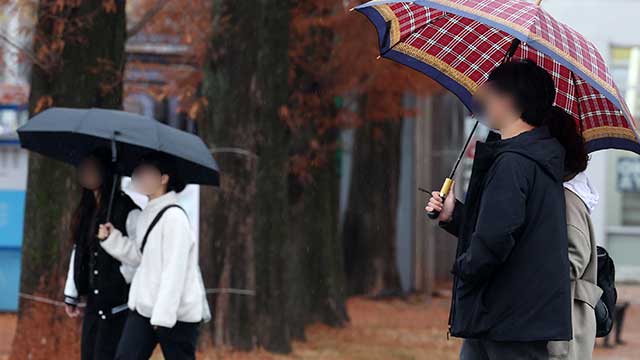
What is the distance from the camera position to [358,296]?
2117cm

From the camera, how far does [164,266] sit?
6812 millimetres

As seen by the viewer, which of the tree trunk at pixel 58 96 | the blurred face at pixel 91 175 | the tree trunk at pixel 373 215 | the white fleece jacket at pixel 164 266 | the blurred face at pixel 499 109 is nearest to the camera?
the blurred face at pixel 499 109

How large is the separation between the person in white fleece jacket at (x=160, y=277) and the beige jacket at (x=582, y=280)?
8.17ft

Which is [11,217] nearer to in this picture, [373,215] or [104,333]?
[373,215]

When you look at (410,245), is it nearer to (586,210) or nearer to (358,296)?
(358,296)

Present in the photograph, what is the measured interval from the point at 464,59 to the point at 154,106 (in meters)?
18.2

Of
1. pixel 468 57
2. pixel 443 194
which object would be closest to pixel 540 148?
pixel 443 194

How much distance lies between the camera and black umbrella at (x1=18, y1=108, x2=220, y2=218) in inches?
277

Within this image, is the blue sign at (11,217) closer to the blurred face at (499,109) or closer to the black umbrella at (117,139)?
the black umbrella at (117,139)

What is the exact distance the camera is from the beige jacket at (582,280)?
16.3 ft

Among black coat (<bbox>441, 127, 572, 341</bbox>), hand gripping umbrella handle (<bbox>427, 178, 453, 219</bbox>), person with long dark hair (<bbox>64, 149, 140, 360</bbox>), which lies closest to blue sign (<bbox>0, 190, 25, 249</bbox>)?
person with long dark hair (<bbox>64, 149, 140, 360</bbox>)

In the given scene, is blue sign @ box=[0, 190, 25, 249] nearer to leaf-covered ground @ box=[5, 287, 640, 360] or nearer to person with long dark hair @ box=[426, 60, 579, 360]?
leaf-covered ground @ box=[5, 287, 640, 360]

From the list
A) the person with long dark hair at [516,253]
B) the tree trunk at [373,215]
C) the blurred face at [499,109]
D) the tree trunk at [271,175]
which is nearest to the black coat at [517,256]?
the person with long dark hair at [516,253]

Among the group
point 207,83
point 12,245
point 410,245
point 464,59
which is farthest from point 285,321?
point 410,245
